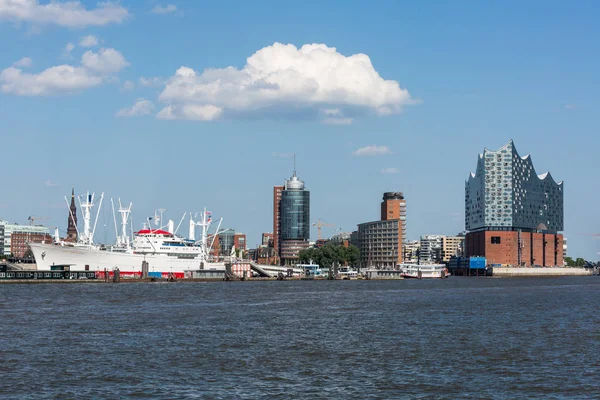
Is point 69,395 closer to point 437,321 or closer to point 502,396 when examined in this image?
point 502,396

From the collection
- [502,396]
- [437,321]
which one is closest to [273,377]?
[502,396]

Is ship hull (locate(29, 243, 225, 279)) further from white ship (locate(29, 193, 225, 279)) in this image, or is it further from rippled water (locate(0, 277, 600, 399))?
rippled water (locate(0, 277, 600, 399))

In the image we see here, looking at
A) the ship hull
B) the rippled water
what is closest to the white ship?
the ship hull

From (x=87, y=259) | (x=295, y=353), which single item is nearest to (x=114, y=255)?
(x=87, y=259)

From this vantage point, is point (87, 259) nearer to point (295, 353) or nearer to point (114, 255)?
point (114, 255)

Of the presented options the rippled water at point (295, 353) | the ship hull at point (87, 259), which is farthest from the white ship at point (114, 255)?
the rippled water at point (295, 353)

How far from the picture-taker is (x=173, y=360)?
47031 millimetres

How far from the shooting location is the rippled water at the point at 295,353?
127 feet

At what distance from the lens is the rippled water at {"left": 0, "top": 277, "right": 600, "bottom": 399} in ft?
127

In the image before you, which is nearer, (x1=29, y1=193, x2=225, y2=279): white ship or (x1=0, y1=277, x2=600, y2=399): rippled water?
(x1=0, y1=277, x2=600, y2=399): rippled water

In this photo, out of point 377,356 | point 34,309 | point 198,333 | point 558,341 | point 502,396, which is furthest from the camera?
point 34,309

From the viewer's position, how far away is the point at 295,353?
5062 cm

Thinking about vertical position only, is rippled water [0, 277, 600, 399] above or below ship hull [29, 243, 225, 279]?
below

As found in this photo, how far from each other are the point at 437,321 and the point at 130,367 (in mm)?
36188
